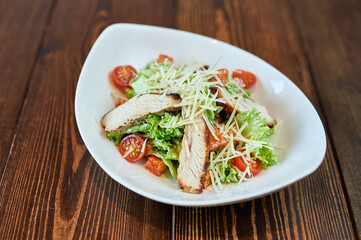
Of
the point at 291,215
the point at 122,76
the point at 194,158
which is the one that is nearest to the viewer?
the point at 194,158

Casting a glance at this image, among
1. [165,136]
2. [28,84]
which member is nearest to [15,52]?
[28,84]

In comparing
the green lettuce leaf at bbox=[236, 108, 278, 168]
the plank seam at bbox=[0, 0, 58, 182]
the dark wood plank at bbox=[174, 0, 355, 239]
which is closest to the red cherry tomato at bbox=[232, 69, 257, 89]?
the green lettuce leaf at bbox=[236, 108, 278, 168]

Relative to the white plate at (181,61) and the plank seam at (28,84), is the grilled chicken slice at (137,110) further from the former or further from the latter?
the plank seam at (28,84)

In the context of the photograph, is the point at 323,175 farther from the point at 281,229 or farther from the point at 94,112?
the point at 94,112

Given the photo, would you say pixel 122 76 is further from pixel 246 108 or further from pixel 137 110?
pixel 246 108

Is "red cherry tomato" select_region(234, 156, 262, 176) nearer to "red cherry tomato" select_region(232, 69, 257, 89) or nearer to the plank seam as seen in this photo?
"red cherry tomato" select_region(232, 69, 257, 89)

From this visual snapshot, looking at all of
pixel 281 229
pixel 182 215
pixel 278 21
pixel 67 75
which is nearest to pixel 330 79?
pixel 278 21
